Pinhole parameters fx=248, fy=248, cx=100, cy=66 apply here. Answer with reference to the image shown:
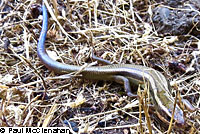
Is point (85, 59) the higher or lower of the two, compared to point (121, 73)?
higher

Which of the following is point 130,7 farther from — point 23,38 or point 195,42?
point 23,38

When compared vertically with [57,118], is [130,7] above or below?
above

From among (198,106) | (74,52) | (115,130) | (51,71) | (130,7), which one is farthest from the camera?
(130,7)

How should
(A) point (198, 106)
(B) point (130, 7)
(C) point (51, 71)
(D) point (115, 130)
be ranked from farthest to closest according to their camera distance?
(B) point (130, 7), (C) point (51, 71), (A) point (198, 106), (D) point (115, 130)

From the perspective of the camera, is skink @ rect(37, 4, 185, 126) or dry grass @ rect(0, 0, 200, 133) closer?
dry grass @ rect(0, 0, 200, 133)

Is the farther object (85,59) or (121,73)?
(85,59)

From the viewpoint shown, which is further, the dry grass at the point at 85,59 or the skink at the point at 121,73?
the skink at the point at 121,73

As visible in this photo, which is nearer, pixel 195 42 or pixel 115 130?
pixel 115 130

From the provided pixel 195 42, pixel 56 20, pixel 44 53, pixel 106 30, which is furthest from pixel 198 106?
pixel 56 20
